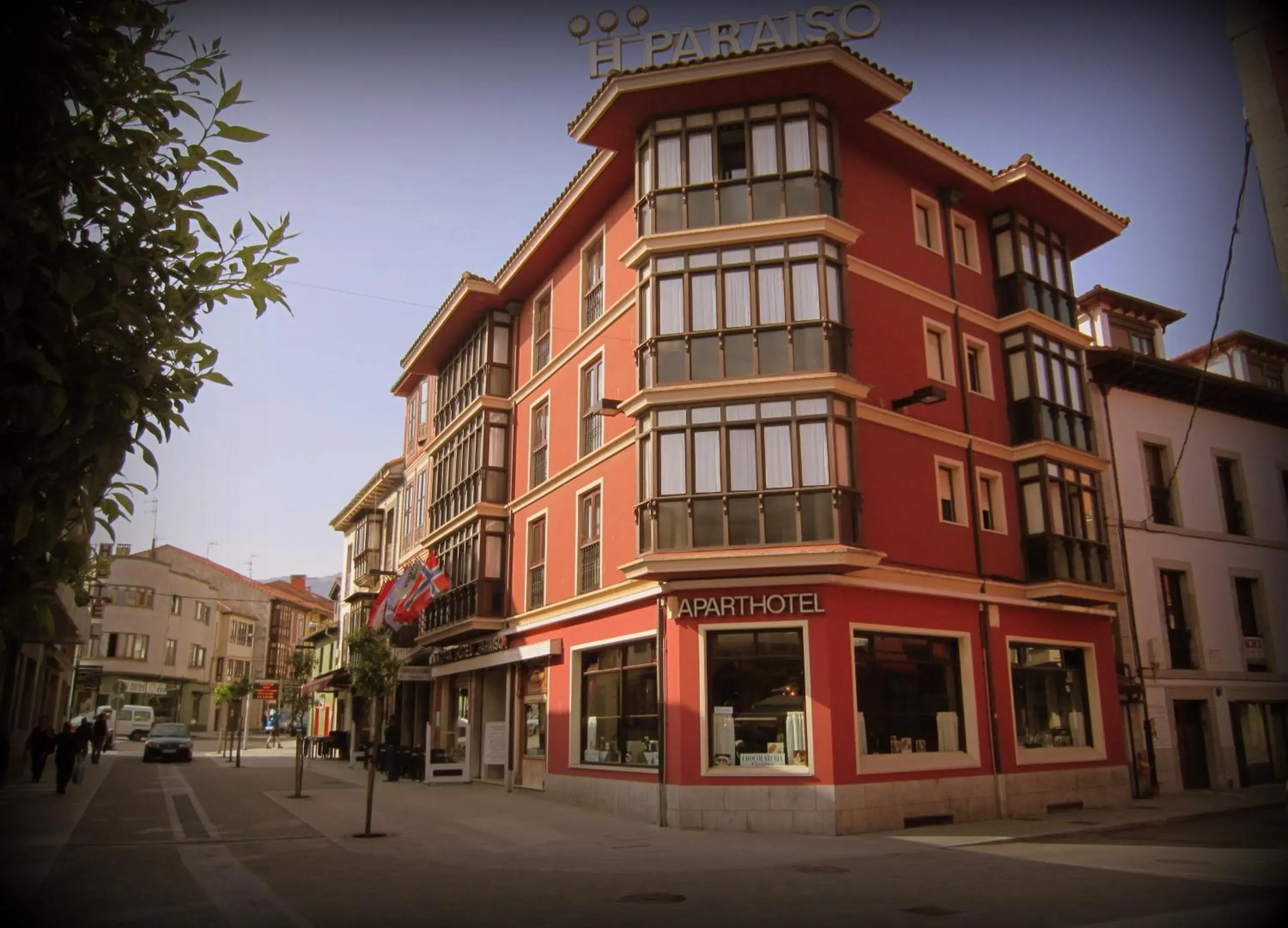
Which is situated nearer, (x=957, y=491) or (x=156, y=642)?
(x=957, y=491)

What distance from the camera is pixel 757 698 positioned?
57.4 feet

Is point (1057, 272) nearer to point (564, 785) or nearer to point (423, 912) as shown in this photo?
point (564, 785)

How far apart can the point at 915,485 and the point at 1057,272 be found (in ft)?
28.2

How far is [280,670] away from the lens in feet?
356

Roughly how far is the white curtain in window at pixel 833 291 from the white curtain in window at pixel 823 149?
2070 mm

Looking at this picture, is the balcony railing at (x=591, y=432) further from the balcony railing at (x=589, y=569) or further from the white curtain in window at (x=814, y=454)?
the white curtain in window at (x=814, y=454)

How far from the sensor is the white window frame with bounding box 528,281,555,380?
85.7 feet

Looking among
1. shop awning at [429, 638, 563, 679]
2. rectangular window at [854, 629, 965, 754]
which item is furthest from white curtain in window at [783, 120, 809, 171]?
shop awning at [429, 638, 563, 679]

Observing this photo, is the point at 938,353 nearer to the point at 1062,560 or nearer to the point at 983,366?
the point at 983,366

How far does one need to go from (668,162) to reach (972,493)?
992 cm

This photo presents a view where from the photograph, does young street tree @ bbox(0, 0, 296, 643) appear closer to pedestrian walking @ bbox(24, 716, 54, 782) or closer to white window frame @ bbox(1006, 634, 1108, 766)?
white window frame @ bbox(1006, 634, 1108, 766)

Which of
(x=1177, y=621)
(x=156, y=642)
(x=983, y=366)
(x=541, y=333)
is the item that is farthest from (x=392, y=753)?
(x=156, y=642)

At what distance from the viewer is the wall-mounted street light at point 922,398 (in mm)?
19219

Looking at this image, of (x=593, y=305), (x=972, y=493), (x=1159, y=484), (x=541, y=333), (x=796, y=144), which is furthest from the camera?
(x=541, y=333)
